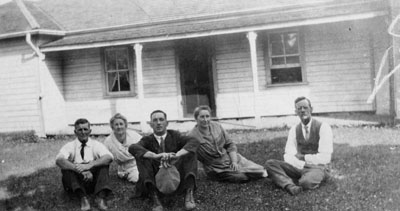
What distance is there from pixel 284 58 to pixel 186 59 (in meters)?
3.29

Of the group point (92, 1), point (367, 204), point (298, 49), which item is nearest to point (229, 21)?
point (298, 49)

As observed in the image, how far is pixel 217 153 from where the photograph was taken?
21.6ft

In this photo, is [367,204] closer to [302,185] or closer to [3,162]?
[302,185]

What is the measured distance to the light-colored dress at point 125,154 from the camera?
6852 millimetres

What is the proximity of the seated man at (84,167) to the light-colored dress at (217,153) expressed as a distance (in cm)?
143

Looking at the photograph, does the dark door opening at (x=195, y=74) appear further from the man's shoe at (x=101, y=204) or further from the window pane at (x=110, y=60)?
the man's shoe at (x=101, y=204)

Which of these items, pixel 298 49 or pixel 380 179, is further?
pixel 298 49

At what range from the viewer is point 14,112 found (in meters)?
14.6

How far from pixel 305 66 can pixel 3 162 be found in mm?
8763

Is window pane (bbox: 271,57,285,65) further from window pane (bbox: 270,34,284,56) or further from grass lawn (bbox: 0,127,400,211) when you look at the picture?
grass lawn (bbox: 0,127,400,211)

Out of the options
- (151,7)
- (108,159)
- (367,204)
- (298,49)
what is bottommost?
(367,204)

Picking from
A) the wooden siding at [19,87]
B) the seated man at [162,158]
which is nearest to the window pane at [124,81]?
the wooden siding at [19,87]

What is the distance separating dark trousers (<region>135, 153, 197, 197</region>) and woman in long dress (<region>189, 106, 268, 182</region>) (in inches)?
23.1

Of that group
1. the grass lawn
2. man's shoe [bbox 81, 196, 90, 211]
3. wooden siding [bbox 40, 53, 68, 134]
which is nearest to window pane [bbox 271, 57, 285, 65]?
the grass lawn
